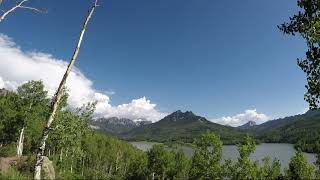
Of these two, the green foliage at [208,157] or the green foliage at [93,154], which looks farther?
the green foliage at [208,157]

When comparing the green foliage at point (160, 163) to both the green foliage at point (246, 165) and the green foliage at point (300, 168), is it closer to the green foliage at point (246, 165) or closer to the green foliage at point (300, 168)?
the green foliage at point (300, 168)

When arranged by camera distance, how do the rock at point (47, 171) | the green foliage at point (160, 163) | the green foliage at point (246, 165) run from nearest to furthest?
the rock at point (47, 171), the green foliage at point (246, 165), the green foliage at point (160, 163)

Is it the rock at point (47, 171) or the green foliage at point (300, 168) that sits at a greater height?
the rock at point (47, 171)

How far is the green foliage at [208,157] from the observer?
56656 millimetres

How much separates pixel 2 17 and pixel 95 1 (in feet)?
14.5

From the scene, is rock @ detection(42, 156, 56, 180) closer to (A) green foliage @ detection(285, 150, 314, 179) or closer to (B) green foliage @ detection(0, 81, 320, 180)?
(B) green foliage @ detection(0, 81, 320, 180)

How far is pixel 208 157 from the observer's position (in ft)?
189

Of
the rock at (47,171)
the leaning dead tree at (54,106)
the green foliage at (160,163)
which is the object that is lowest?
the green foliage at (160,163)

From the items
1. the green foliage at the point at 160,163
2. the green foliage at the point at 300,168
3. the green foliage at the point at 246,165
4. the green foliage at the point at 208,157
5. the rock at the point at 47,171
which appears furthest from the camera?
the green foliage at the point at 160,163

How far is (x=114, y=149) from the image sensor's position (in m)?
144

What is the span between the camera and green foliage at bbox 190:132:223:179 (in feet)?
186

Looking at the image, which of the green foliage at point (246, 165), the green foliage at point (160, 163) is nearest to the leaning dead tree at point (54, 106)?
the green foliage at point (246, 165)

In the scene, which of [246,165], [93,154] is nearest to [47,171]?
[246,165]

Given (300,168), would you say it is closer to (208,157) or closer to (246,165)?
(246,165)
